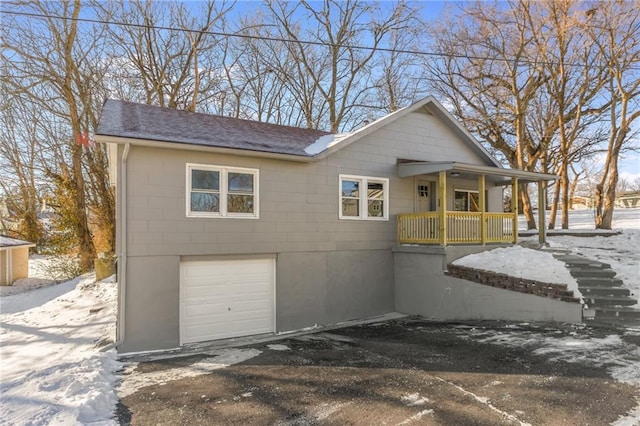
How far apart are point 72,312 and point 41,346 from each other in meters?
3.34

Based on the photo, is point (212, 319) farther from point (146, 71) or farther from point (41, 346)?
point (146, 71)

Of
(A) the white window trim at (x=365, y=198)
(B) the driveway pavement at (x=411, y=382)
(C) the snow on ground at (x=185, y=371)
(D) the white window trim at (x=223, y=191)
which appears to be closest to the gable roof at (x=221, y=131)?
(D) the white window trim at (x=223, y=191)

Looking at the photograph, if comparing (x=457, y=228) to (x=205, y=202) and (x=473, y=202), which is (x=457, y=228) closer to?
(x=473, y=202)

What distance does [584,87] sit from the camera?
16656mm

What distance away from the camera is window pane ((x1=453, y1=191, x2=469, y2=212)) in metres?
13.4

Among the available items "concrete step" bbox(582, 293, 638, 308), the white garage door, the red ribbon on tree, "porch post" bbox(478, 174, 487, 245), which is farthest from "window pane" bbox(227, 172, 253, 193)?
the red ribbon on tree

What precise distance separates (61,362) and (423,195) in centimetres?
1027

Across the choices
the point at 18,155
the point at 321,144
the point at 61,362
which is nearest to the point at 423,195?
the point at 321,144

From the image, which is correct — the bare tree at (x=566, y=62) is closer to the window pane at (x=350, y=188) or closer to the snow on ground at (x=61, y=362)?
the window pane at (x=350, y=188)

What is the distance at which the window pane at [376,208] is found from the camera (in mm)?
11133

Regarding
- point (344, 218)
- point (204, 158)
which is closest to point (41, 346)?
point (204, 158)

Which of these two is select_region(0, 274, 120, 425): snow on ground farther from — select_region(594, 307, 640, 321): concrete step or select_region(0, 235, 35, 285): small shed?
select_region(0, 235, 35, 285): small shed

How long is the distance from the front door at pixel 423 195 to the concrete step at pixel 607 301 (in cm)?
501

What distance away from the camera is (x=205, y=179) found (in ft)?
28.1
